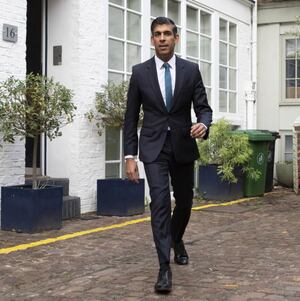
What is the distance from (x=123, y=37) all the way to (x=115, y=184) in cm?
241

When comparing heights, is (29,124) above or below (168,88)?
below

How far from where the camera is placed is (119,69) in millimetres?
9391

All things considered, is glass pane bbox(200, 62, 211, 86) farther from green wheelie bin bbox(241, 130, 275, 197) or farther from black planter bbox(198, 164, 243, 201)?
black planter bbox(198, 164, 243, 201)

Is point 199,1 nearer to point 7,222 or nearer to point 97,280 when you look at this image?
point 7,222

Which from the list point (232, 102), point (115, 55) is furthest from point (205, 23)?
point (115, 55)

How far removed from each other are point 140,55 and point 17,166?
10.6ft

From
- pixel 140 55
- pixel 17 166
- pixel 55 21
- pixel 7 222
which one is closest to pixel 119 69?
pixel 140 55

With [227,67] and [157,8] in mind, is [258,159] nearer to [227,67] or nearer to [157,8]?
[227,67]

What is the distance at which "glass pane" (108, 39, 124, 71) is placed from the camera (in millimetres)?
9180

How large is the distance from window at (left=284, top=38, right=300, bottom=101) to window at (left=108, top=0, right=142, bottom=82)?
5.04 meters

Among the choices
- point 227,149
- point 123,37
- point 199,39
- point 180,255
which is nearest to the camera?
point 180,255

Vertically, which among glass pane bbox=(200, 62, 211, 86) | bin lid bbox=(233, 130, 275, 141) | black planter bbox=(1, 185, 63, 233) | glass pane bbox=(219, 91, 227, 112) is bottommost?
black planter bbox=(1, 185, 63, 233)

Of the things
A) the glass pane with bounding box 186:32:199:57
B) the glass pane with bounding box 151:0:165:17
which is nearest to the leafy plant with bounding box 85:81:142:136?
the glass pane with bounding box 151:0:165:17

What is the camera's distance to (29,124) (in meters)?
6.95
